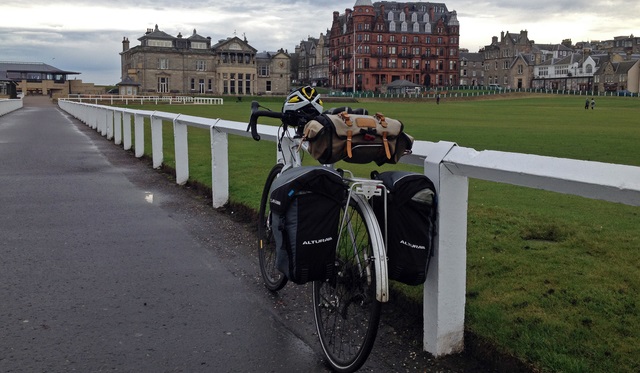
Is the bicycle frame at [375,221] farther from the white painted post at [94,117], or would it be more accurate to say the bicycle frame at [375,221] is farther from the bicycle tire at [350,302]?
the white painted post at [94,117]

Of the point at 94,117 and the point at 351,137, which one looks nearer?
the point at 351,137

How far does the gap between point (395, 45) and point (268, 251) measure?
5508 inches

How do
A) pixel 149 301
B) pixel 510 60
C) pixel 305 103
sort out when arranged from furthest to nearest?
pixel 510 60 → pixel 149 301 → pixel 305 103

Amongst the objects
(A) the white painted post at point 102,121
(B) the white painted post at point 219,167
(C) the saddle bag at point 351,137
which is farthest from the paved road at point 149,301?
(A) the white painted post at point 102,121

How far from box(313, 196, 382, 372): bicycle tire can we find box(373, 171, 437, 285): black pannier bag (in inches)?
5.9

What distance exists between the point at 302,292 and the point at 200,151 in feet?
41.0

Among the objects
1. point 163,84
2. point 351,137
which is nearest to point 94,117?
point 351,137

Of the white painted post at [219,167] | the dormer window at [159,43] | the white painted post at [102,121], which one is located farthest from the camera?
the dormer window at [159,43]

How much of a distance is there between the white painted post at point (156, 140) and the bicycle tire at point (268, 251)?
8.13 m

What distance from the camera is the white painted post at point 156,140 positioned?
13685mm

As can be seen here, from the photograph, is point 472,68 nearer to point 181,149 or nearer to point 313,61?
point 313,61

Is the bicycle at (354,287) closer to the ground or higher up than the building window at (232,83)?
closer to the ground

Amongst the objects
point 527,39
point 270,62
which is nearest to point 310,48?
point 270,62

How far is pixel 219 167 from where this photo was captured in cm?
929
